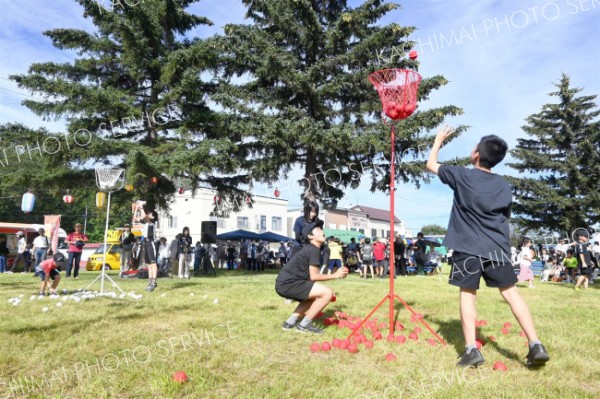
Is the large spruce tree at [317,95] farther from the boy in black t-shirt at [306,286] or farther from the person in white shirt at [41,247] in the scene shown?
the boy in black t-shirt at [306,286]

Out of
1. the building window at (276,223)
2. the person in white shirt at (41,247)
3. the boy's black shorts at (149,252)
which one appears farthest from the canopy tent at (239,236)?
the building window at (276,223)

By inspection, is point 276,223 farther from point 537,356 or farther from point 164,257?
point 537,356

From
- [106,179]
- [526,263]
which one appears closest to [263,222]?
[526,263]

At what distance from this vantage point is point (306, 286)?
4750 millimetres

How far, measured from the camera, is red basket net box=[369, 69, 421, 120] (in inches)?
191

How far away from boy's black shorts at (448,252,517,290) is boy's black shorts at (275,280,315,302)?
1.69 meters

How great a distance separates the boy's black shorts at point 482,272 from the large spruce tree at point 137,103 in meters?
10.8

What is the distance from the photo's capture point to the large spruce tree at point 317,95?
16438 millimetres

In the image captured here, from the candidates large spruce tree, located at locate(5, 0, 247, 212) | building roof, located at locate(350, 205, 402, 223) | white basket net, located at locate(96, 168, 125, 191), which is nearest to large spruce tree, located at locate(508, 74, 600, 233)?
large spruce tree, located at locate(5, 0, 247, 212)

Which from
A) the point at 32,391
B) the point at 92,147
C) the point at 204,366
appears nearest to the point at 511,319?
the point at 204,366

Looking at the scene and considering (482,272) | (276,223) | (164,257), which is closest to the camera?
(482,272)

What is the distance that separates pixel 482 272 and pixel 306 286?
1.89 metres

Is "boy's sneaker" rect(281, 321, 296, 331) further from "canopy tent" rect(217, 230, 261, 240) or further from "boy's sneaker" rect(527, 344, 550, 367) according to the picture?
"canopy tent" rect(217, 230, 261, 240)

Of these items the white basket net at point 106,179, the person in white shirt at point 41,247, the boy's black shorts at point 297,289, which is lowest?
the boy's black shorts at point 297,289
